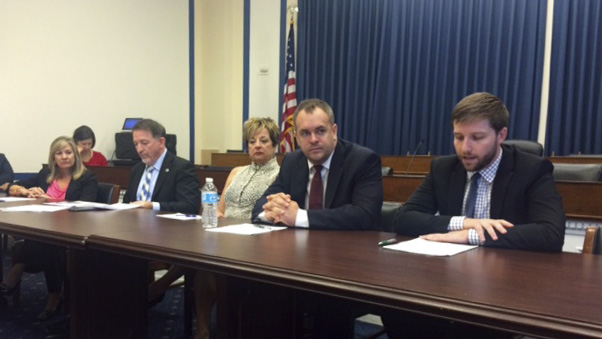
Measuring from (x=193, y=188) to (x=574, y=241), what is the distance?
2499mm

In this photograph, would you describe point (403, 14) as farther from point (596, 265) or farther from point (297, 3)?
point (596, 265)

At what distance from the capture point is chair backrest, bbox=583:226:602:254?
164 cm

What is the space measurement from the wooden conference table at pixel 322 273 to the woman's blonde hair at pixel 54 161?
3.62ft

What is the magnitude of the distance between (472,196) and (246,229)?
2.98 feet

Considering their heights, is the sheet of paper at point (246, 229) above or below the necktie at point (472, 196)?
below

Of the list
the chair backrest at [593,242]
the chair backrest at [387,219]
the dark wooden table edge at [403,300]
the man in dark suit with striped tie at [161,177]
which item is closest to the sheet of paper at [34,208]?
the man in dark suit with striped tie at [161,177]

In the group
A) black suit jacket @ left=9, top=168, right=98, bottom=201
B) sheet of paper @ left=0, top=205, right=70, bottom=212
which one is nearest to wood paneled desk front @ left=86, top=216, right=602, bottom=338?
sheet of paper @ left=0, top=205, right=70, bottom=212

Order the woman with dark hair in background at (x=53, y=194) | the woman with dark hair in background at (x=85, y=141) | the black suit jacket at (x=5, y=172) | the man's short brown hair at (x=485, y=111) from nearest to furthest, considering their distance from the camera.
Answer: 1. the man's short brown hair at (x=485, y=111)
2. the woman with dark hair in background at (x=53, y=194)
3. the black suit jacket at (x=5, y=172)
4. the woman with dark hair in background at (x=85, y=141)

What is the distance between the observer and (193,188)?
3105 millimetres

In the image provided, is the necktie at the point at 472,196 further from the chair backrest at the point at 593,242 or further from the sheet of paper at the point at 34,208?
the sheet of paper at the point at 34,208

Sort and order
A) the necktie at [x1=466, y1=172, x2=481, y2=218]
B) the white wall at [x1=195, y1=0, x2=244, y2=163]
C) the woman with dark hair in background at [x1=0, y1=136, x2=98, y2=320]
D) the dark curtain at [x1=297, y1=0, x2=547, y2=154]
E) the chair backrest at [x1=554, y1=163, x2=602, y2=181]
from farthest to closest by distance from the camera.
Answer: the white wall at [x1=195, y1=0, x2=244, y2=163]
the dark curtain at [x1=297, y1=0, x2=547, y2=154]
the chair backrest at [x1=554, y1=163, x2=602, y2=181]
the woman with dark hair in background at [x1=0, y1=136, x2=98, y2=320]
the necktie at [x1=466, y1=172, x2=481, y2=218]

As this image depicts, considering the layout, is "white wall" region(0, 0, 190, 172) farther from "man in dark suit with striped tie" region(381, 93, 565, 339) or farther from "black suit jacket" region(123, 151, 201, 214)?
"man in dark suit with striped tie" region(381, 93, 565, 339)

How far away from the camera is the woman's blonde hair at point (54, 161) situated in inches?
133

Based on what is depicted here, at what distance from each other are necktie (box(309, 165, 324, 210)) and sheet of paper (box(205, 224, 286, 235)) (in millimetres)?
271
